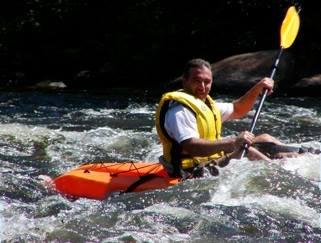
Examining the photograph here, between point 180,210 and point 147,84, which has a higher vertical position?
point 180,210

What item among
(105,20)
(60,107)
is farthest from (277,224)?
(105,20)

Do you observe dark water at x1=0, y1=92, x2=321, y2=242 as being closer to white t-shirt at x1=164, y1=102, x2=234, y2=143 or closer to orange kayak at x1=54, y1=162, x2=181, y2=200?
orange kayak at x1=54, y1=162, x2=181, y2=200

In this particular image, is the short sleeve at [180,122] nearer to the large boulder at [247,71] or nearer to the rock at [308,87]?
the large boulder at [247,71]

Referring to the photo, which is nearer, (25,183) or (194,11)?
(25,183)

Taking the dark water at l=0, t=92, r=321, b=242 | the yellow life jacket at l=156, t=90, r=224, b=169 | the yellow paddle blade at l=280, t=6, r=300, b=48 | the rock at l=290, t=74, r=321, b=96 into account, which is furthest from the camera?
the rock at l=290, t=74, r=321, b=96

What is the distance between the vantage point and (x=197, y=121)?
5.04 meters

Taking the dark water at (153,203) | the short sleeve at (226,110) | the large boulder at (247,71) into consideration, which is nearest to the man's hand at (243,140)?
the dark water at (153,203)

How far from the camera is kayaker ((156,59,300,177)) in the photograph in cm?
483

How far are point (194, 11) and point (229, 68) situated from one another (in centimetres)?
334

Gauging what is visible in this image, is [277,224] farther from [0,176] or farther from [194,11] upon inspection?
[194,11]

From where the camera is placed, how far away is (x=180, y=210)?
4.61m

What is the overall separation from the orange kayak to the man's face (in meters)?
0.61

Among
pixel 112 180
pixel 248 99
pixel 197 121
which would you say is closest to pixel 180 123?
pixel 197 121

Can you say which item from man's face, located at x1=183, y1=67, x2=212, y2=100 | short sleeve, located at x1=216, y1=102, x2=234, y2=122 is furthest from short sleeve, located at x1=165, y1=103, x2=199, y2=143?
short sleeve, located at x1=216, y1=102, x2=234, y2=122
